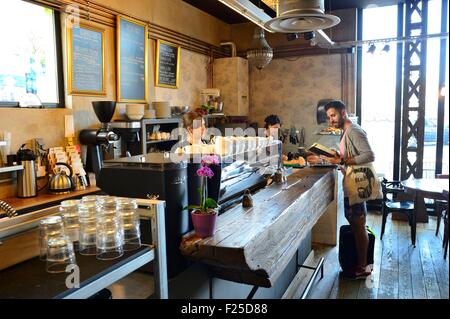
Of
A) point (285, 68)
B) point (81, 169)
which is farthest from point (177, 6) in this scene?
point (81, 169)

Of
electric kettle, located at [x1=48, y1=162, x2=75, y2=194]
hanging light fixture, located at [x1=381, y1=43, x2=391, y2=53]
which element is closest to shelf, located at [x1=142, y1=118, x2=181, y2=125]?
electric kettle, located at [x1=48, y1=162, x2=75, y2=194]

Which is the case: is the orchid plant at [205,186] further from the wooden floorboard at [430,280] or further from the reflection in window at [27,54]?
the reflection in window at [27,54]

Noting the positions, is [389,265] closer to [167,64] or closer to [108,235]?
[108,235]

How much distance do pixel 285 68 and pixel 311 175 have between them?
11.5ft

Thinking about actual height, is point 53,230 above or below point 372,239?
above

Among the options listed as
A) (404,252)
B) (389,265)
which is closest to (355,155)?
(389,265)

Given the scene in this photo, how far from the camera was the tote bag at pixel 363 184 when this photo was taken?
11.0 feet

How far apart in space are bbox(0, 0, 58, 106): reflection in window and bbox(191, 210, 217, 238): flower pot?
2356 mm

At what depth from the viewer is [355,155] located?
3.34 m

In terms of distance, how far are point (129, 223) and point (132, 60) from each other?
3.35 metres

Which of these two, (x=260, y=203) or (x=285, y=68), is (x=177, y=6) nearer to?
(x=285, y=68)
